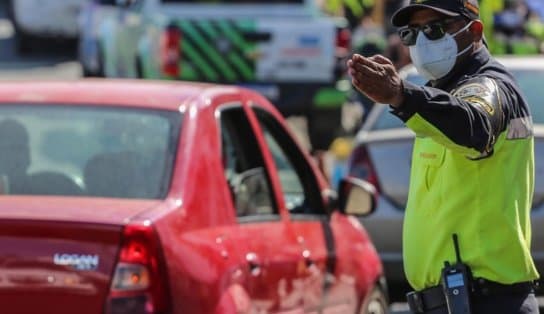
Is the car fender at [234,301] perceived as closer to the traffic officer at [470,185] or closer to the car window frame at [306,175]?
the traffic officer at [470,185]

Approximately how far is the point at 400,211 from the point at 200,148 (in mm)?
3864

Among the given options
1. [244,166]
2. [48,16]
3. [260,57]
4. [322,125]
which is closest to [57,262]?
[244,166]

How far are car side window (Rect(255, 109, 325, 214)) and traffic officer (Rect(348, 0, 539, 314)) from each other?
216 cm

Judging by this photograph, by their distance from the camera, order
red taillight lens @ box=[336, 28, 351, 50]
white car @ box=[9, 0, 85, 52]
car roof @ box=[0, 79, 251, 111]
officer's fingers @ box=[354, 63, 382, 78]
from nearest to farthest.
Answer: officer's fingers @ box=[354, 63, 382, 78]
car roof @ box=[0, 79, 251, 111]
red taillight lens @ box=[336, 28, 351, 50]
white car @ box=[9, 0, 85, 52]

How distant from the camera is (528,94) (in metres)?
9.81

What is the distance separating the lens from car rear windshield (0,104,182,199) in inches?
215

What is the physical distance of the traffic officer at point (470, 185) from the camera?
437 cm

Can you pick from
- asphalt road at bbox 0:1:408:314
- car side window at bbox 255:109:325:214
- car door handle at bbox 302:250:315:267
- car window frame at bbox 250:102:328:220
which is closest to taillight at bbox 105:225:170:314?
car door handle at bbox 302:250:315:267

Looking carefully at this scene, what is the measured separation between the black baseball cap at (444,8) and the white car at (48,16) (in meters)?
25.6

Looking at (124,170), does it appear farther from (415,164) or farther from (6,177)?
(415,164)

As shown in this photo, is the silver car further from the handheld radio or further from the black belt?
the handheld radio

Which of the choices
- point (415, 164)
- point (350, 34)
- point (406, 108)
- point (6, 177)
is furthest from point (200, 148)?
point (350, 34)

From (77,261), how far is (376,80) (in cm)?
136

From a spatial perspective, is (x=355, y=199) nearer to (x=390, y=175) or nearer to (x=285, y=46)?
(x=390, y=175)
